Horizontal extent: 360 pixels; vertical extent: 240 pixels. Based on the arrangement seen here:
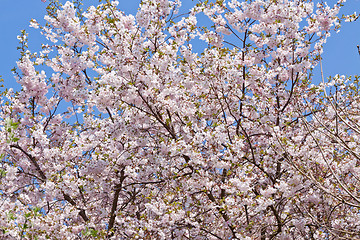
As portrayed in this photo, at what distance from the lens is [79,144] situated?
9758mm

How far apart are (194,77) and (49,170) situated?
4371 millimetres

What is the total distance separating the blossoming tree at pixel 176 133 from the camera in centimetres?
791

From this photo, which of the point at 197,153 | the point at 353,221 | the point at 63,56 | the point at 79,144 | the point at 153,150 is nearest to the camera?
the point at 197,153

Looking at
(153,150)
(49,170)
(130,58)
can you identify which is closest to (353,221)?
(153,150)

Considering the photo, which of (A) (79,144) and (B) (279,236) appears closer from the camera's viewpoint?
(B) (279,236)

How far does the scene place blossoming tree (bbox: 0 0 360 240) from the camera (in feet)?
25.9

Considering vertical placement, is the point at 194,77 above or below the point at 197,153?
above

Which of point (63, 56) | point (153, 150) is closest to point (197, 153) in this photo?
point (153, 150)

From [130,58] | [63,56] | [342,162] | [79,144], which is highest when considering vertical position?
[63,56]

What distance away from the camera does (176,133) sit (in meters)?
8.88

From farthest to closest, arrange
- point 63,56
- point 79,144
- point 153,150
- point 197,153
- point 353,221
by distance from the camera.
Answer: point 63,56 < point 79,144 < point 153,150 < point 353,221 < point 197,153

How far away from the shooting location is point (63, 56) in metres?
10.5

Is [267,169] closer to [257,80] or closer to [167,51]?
[257,80]

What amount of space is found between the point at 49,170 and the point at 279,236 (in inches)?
229
